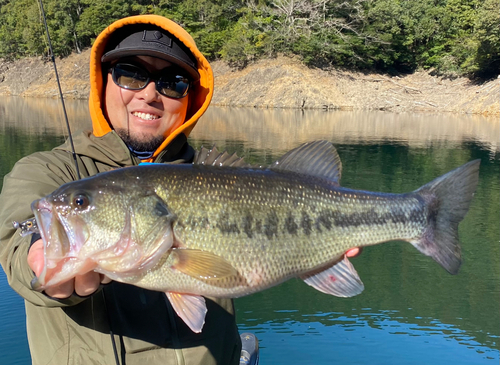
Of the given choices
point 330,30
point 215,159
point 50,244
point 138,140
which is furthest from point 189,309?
point 330,30

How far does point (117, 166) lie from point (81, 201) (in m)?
0.87

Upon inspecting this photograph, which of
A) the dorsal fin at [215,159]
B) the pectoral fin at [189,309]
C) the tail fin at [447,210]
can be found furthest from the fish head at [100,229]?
the tail fin at [447,210]

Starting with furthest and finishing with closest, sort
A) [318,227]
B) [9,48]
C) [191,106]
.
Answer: [9,48] < [191,106] < [318,227]

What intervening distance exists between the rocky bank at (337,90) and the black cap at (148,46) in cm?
4292

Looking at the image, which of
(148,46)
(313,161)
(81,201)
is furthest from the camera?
(148,46)

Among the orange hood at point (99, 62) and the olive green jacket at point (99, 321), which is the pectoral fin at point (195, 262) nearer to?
the olive green jacket at point (99, 321)

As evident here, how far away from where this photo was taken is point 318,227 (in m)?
2.70

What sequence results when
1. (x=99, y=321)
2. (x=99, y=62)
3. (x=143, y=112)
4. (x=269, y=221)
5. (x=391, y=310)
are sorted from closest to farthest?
(x=269, y=221) → (x=99, y=321) → (x=143, y=112) → (x=99, y=62) → (x=391, y=310)

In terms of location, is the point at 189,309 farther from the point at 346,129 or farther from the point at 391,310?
the point at 346,129

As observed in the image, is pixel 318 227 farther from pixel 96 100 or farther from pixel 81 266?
pixel 96 100

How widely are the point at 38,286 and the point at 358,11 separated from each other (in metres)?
53.5

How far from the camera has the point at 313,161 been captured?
2.98m

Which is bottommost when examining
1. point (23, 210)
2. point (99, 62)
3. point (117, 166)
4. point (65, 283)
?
point (65, 283)

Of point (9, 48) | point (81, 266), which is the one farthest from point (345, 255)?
point (9, 48)
